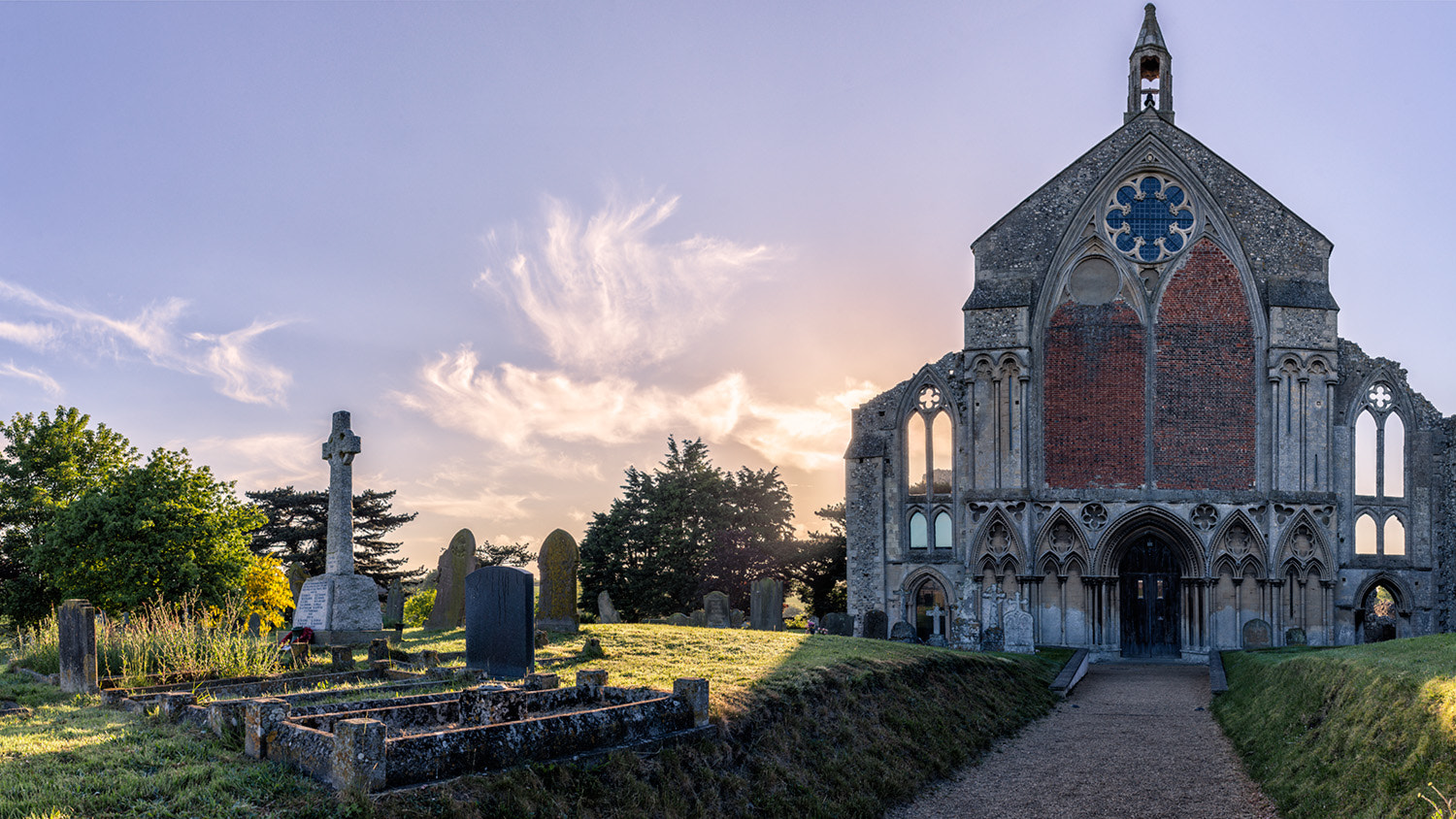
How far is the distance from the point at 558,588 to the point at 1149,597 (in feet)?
70.4

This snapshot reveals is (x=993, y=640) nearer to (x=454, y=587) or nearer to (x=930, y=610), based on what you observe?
(x=930, y=610)

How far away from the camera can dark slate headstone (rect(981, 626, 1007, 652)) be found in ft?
94.5

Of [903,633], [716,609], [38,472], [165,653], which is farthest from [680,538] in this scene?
[165,653]

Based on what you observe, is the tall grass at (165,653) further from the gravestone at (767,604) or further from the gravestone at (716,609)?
the gravestone at (716,609)

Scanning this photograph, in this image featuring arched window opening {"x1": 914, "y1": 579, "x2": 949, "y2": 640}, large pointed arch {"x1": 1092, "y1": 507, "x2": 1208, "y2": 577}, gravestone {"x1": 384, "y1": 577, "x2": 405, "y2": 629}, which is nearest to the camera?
gravestone {"x1": 384, "y1": 577, "x2": 405, "y2": 629}

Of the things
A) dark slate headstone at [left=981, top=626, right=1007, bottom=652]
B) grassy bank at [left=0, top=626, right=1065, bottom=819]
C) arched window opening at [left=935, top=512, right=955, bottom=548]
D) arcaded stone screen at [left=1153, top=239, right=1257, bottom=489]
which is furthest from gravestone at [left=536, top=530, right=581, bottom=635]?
arcaded stone screen at [left=1153, top=239, right=1257, bottom=489]

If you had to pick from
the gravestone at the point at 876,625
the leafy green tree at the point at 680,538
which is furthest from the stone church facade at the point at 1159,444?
the leafy green tree at the point at 680,538

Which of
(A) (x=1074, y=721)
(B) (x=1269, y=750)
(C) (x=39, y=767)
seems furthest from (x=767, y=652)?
(C) (x=39, y=767)

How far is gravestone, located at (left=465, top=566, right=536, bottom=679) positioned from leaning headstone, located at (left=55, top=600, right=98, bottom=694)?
5110 millimetres

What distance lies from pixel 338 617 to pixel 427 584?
19.4 meters

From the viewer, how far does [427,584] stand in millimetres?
40375

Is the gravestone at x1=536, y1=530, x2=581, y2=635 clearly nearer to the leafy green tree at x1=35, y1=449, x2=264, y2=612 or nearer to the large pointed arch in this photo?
the leafy green tree at x1=35, y1=449, x2=264, y2=612

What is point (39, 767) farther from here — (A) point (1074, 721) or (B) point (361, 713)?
(A) point (1074, 721)

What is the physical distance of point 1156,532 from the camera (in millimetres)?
32969
